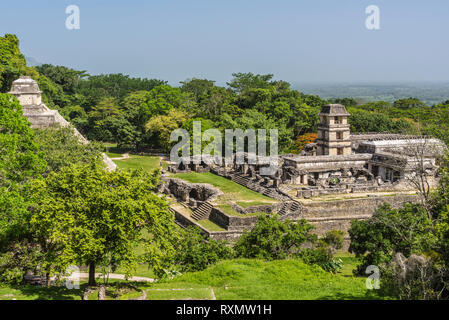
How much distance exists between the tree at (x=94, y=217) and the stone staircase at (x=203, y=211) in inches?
581

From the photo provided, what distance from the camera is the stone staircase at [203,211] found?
110 ft

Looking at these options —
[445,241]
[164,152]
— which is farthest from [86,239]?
[164,152]

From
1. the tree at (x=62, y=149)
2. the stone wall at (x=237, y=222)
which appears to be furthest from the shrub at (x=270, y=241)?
the tree at (x=62, y=149)

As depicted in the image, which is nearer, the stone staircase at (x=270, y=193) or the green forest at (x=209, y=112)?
the stone staircase at (x=270, y=193)

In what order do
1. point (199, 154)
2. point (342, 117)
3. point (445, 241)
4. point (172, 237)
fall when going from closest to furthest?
1. point (445, 241)
2. point (172, 237)
3. point (342, 117)
4. point (199, 154)

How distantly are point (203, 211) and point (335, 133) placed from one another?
17.6 metres

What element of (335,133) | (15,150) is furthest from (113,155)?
(15,150)

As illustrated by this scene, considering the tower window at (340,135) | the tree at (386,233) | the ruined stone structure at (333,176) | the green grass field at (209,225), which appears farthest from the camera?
the tower window at (340,135)

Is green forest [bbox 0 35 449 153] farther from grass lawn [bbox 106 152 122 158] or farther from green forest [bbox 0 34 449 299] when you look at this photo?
green forest [bbox 0 34 449 299]

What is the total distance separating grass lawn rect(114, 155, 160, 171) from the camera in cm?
5303

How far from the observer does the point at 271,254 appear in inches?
925

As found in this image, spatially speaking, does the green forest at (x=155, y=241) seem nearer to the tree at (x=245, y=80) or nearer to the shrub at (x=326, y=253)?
the shrub at (x=326, y=253)

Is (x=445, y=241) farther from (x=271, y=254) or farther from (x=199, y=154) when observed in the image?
(x=199, y=154)
